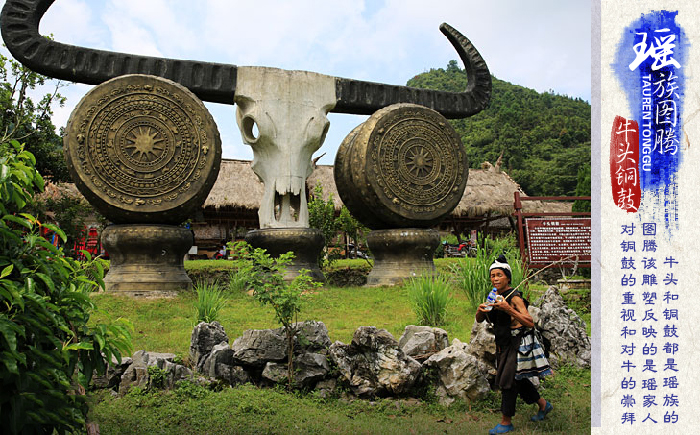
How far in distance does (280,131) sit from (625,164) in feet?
19.6

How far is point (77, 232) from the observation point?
10500 mm

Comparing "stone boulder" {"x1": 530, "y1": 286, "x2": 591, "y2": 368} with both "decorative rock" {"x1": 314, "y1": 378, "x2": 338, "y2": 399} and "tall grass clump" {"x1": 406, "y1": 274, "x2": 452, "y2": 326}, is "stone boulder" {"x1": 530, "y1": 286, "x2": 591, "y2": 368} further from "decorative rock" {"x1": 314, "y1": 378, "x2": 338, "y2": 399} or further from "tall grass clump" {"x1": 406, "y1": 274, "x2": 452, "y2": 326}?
"decorative rock" {"x1": 314, "y1": 378, "x2": 338, "y2": 399}

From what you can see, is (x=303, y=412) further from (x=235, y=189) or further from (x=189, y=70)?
(x=235, y=189)

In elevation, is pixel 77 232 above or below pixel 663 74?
below

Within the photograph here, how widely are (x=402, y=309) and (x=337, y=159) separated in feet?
9.73

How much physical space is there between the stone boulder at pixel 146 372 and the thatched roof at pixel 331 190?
11.0m

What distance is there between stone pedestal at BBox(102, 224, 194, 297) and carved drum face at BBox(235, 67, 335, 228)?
156 centimetres

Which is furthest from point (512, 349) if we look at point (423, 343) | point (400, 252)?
point (400, 252)

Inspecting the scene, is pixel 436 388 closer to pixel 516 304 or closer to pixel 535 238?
pixel 516 304

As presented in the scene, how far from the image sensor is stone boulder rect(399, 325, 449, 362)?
4.08m

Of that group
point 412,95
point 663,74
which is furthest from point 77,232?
point 663,74

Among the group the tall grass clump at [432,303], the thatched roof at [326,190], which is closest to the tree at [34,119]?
the thatched roof at [326,190]

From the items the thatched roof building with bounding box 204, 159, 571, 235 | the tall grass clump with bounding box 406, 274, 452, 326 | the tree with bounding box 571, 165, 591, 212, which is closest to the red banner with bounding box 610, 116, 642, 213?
the tall grass clump with bounding box 406, 274, 452, 326

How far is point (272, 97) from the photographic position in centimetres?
824
